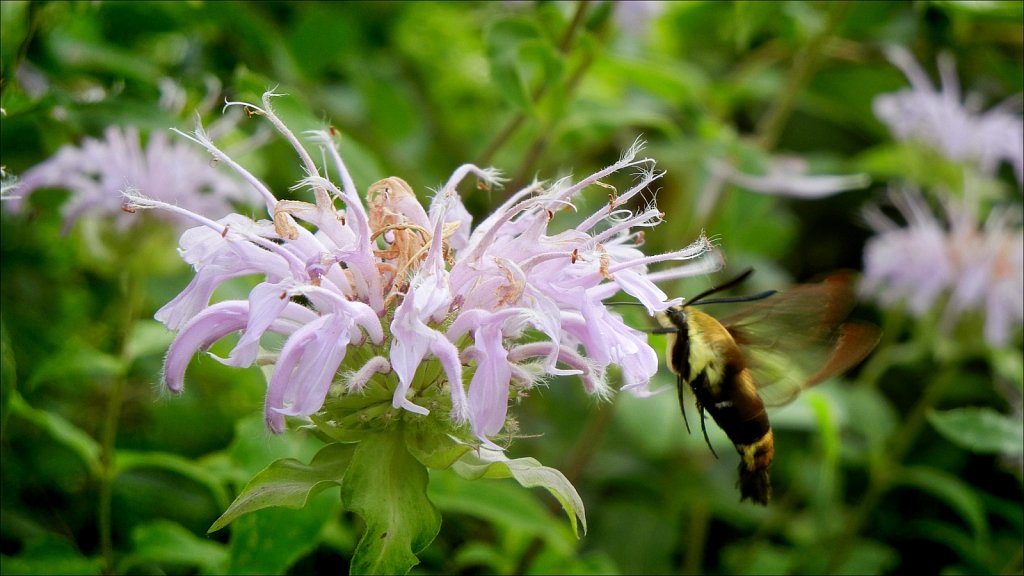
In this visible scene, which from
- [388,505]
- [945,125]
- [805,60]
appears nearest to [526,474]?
[388,505]

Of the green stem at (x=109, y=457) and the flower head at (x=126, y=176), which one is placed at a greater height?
the flower head at (x=126, y=176)

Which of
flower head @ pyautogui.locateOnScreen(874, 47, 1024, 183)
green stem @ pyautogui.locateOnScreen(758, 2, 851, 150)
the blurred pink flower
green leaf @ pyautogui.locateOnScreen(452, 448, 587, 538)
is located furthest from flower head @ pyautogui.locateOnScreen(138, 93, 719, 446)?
flower head @ pyautogui.locateOnScreen(874, 47, 1024, 183)

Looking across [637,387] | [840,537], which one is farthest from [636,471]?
[637,387]

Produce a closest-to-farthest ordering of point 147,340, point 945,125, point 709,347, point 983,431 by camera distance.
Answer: point 709,347, point 983,431, point 147,340, point 945,125

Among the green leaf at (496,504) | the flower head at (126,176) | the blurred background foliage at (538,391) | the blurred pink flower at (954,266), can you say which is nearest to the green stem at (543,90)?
the blurred background foliage at (538,391)

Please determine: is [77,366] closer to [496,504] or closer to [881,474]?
[496,504]

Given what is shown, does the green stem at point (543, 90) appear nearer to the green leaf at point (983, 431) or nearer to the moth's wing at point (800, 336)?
the moth's wing at point (800, 336)
